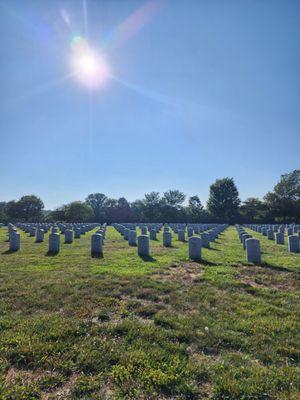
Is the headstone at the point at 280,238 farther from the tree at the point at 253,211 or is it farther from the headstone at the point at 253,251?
the tree at the point at 253,211

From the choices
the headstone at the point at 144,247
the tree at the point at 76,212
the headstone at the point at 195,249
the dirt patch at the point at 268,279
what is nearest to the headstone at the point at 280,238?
the headstone at the point at 195,249

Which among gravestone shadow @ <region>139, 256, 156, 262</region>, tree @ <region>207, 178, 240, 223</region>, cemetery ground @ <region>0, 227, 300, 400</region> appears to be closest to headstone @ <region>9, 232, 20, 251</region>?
cemetery ground @ <region>0, 227, 300, 400</region>

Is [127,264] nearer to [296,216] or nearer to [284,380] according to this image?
[284,380]

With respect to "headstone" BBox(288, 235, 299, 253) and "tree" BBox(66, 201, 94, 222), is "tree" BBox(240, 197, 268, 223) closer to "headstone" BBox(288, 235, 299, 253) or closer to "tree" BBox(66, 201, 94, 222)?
"tree" BBox(66, 201, 94, 222)

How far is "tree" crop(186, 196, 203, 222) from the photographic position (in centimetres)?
7375

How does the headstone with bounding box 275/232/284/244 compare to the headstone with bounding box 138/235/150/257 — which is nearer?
the headstone with bounding box 138/235/150/257

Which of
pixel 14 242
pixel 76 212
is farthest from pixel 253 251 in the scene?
pixel 76 212

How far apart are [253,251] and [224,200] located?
66.8m

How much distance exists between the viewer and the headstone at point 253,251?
11266 millimetres

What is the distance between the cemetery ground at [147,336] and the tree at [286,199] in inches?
2383

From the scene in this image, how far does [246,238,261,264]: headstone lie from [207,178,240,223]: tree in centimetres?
6078

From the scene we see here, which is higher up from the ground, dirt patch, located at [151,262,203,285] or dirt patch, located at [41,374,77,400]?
dirt patch, located at [151,262,203,285]

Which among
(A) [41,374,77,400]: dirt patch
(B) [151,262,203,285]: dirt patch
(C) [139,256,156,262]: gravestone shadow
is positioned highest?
(C) [139,256,156,262]: gravestone shadow

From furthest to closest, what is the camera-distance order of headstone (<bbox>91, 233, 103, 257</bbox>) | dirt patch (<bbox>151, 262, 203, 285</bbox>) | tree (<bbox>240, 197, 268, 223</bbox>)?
tree (<bbox>240, 197, 268, 223</bbox>), headstone (<bbox>91, 233, 103, 257</bbox>), dirt patch (<bbox>151, 262, 203, 285</bbox>)
